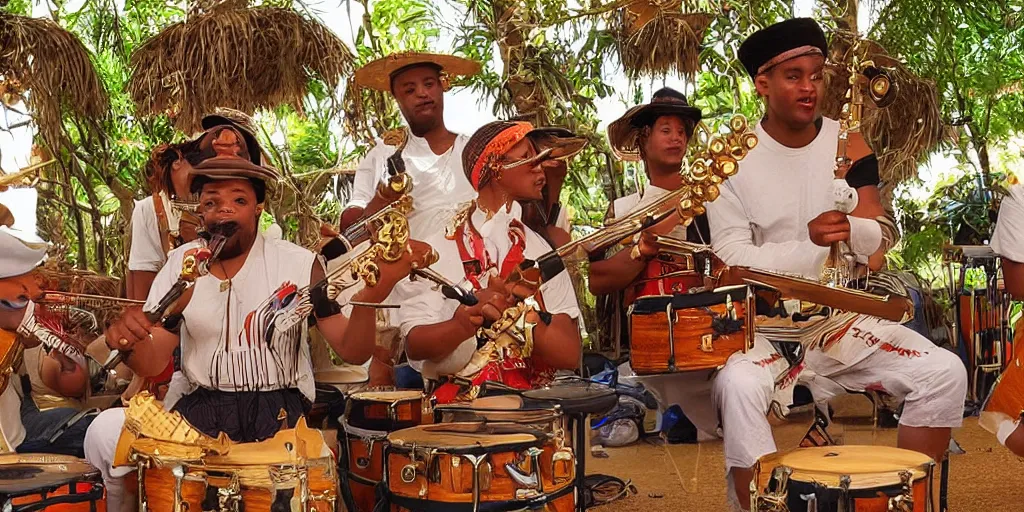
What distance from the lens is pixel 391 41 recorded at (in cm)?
951

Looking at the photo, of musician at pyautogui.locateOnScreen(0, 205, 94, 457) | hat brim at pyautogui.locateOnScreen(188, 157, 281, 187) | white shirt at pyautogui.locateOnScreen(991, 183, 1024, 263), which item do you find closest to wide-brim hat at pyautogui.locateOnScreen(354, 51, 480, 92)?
hat brim at pyautogui.locateOnScreen(188, 157, 281, 187)

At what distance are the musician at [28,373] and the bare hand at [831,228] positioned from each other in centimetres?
301

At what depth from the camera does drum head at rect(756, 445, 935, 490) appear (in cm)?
355

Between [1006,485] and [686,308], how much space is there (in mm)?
2701

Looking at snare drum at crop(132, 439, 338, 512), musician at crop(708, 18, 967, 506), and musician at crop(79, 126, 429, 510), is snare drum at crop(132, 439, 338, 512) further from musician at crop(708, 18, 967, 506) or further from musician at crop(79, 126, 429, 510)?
musician at crop(708, 18, 967, 506)

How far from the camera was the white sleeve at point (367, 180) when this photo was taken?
6176 millimetres

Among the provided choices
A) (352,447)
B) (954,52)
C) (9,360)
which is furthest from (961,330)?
(9,360)

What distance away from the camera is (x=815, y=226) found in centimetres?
466

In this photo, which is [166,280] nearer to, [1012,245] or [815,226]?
[815,226]

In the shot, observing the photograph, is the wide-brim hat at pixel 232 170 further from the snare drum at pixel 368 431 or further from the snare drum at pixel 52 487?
the snare drum at pixel 52 487

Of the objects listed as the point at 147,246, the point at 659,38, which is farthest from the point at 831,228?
the point at 659,38

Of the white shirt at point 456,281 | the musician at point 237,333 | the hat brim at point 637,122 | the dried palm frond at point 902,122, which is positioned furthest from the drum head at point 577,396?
the dried palm frond at point 902,122

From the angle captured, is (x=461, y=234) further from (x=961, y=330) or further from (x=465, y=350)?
(x=961, y=330)

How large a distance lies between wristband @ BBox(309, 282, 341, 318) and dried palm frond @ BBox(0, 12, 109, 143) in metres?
3.93
